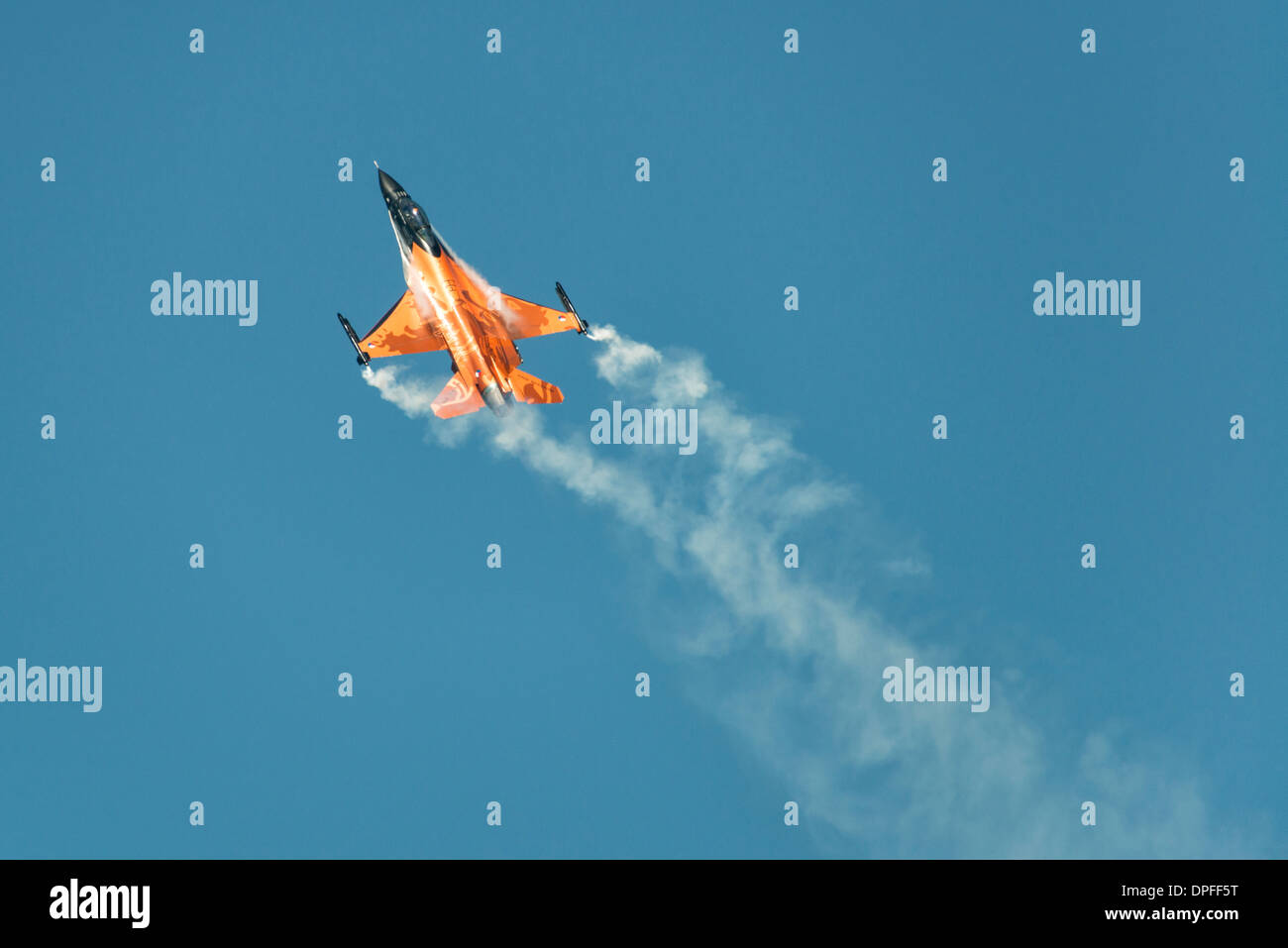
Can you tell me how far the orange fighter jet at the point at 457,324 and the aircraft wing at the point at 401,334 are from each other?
47 millimetres

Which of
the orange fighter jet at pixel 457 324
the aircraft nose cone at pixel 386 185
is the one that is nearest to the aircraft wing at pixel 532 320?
the orange fighter jet at pixel 457 324

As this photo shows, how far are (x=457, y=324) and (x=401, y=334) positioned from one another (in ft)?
16.2

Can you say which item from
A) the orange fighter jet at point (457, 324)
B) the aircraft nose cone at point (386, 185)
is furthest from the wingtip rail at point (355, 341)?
the aircraft nose cone at point (386, 185)

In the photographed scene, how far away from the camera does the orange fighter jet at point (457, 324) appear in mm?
57969

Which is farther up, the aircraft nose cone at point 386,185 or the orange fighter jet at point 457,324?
the aircraft nose cone at point 386,185

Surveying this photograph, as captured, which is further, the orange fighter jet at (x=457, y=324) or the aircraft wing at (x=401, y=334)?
the aircraft wing at (x=401, y=334)

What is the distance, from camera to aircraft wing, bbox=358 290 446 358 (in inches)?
2436

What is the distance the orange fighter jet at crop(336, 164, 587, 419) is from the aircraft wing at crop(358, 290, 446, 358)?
0.05 meters

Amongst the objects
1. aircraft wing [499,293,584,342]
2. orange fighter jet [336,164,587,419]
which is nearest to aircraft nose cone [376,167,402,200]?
orange fighter jet [336,164,587,419]

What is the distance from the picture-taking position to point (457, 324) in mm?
58719

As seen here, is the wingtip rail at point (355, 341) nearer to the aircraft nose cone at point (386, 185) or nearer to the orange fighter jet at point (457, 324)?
the orange fighter jet at point (457, 324)

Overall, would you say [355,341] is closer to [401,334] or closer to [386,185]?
[401,334]

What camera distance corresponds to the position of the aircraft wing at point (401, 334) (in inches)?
2436
